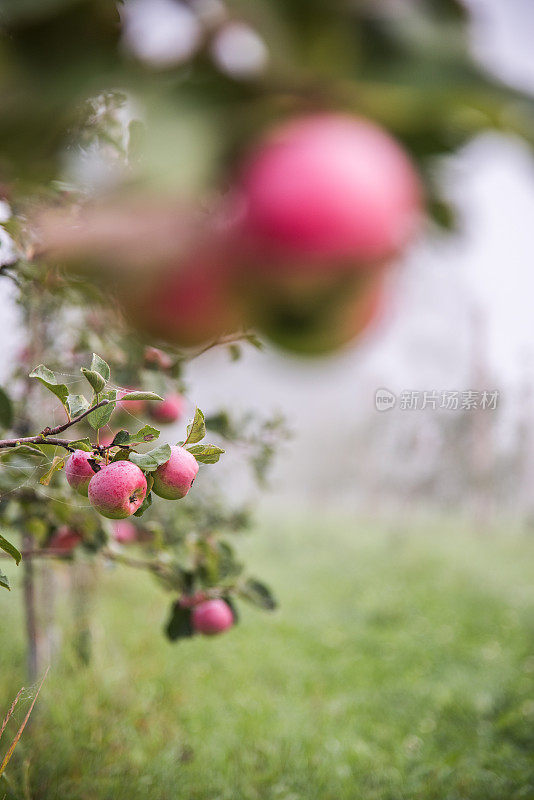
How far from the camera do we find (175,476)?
808 millimetres

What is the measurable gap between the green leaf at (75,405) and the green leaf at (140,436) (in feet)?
0.23

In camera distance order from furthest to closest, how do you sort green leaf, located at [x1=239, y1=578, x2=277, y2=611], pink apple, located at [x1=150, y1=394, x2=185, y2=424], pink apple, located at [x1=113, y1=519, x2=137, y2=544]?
pink apple, located at [x1=113, y1=519, x2=137, y2=544], green leaf, located at [x1=239, y1=578, x2=277, y2=611], pink apple, located at [x1=150, y1=394, x2=185, y2=424]

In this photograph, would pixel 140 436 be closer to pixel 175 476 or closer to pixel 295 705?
pixel 175 476

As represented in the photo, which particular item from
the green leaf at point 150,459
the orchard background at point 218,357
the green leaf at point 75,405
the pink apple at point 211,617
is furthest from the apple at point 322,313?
the pink apple at point 211,617

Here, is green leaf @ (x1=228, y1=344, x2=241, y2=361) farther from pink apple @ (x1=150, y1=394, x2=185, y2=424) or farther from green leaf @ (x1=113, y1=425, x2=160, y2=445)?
green leaf @ (x1=113, y1=425, x2=160, y2=445)

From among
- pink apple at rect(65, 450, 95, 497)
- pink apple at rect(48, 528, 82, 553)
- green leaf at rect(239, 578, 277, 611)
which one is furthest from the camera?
pink apple at rect(48, 528, 82, 553)

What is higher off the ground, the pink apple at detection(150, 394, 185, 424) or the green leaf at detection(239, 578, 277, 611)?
the pink apple at detection(150, 394, 185, 424)

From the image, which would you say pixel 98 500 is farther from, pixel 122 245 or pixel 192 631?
pixel 192 631

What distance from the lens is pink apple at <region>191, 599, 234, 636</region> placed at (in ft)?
4.60

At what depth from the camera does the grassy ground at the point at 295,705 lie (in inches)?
100.0

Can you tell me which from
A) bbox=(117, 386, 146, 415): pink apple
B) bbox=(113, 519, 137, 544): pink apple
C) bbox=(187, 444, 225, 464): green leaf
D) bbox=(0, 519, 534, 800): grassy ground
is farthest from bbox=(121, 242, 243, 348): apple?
bbox=(0, 519, 534, 800): grassy ground

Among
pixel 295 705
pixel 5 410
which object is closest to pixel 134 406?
pixel 5 410

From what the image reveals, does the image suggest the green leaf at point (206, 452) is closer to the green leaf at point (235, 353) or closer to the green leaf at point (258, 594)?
the green leaf at point (235, 353)

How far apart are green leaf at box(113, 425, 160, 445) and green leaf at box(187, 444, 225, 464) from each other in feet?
0.27
